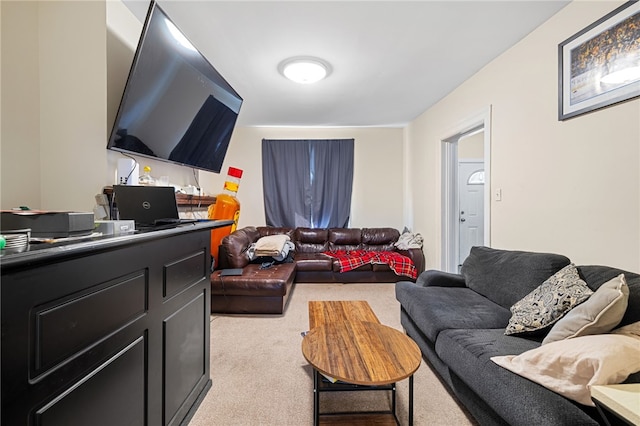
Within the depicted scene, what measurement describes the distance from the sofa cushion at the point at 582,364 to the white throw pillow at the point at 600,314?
0.07 meters

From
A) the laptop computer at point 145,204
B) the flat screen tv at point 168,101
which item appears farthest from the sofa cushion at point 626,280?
the flat screen tv at point 168,101

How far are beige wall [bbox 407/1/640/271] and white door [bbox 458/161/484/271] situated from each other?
7.17ft

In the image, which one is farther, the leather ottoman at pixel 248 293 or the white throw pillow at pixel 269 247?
the white throw pillow at pixel 269 247

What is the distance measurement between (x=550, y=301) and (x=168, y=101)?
104 inches

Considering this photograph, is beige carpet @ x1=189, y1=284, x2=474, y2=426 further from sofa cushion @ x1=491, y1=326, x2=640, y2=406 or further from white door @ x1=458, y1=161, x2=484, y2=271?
white door @ x1=458, y1=161, x2=484, y2=271

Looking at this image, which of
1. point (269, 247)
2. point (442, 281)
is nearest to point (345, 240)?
point (269, 247)

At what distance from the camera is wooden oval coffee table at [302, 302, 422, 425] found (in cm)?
117

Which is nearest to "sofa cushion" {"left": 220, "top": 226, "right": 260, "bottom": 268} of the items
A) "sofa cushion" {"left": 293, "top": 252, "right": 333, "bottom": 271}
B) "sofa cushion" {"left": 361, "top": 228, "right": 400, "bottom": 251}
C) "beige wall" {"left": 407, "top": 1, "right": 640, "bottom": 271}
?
"sofa cushion" {"left": 293, "top": 252, "right": 333, "bottom": 271}

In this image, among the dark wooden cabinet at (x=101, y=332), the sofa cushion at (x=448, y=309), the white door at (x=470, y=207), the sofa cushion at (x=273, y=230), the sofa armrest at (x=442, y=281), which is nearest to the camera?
Result: the dark wooden cabinet at (x=101, y=332)

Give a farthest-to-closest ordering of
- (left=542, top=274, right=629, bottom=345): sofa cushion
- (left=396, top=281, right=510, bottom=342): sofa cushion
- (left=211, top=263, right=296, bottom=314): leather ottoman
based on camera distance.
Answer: (left=211, top=263, right=296, bottom=314): leather ottoman, (left=396, top=281, right=510, bottom=342): sofa cushion, (left=542, top=274, right=629, bottom=345): sofa cushion

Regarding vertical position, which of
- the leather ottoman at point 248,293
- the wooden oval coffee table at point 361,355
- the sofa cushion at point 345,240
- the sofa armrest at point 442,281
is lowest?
the leather ottoman at point 248,293

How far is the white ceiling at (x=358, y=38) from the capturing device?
6.15 feet

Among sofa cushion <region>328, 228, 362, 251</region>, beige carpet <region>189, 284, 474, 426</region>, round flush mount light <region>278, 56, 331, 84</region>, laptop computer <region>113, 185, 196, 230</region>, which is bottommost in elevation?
beige carpet <region>189, 284, 474, 426</region>

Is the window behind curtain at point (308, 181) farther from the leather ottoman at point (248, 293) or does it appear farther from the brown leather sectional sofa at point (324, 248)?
the leather ottoman at point (248, 293)
